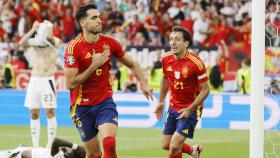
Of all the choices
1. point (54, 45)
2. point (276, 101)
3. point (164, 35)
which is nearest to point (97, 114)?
point (54, 45)

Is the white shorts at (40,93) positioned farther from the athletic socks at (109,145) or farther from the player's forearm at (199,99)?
the athletic socks at (109,145)

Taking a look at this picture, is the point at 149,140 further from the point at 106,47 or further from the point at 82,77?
the point at 82,77

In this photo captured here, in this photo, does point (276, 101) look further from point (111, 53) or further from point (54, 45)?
point (111, 53)

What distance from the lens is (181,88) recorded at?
440 inches

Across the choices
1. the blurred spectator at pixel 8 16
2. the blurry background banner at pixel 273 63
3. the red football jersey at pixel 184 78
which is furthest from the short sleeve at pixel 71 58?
the blurred spectator at pixel 8 16

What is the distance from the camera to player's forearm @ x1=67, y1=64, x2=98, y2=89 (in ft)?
31.8

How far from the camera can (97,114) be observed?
10.1 meters

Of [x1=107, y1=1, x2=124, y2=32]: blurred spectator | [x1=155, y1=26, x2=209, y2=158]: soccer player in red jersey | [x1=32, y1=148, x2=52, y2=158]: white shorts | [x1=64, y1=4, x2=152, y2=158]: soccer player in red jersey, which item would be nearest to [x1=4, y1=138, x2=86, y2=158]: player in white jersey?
[x1=32, y1=148, x2=52, y2=158]: white shorts

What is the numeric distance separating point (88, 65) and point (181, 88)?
1.67m

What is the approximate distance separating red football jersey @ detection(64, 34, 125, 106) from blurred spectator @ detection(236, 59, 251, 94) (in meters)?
10.3

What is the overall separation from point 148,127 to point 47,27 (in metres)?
4.92

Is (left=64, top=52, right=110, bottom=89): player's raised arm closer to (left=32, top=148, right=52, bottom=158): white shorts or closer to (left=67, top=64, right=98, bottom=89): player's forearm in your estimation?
(left=67, top=64, right=98, bottom=89): player's forearm

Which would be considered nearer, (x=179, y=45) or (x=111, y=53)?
(x=111, y=53)

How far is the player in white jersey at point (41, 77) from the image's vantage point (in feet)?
48.3
